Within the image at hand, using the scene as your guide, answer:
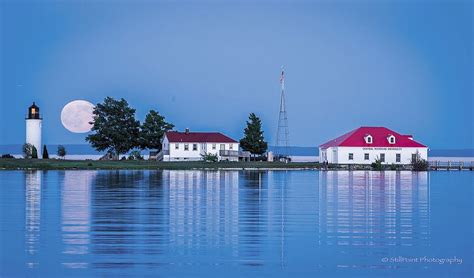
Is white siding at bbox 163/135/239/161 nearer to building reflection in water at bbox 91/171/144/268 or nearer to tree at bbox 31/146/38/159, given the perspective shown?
tree at bbox 31/146/38/159

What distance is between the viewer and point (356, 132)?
8644 centimetres

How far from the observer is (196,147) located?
90.0 m

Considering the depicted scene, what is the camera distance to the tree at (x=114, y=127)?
92625mm

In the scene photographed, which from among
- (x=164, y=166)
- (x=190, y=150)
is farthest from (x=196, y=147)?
(x=164, y=166)

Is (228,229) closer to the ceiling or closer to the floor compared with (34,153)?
closer to the floor

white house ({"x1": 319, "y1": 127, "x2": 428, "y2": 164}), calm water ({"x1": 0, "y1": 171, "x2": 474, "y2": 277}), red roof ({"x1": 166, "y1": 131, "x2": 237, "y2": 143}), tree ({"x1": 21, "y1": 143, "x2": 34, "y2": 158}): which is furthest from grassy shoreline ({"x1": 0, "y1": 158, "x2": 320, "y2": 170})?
calm water ({"x1": 0, "y1": 171, "x2": 474, "y2": 277})

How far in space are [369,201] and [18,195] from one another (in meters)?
16.3

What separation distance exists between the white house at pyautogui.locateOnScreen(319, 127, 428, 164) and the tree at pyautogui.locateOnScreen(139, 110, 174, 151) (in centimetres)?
2314

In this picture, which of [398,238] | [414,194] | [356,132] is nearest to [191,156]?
[356,132]

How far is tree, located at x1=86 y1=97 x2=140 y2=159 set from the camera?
92.6 m

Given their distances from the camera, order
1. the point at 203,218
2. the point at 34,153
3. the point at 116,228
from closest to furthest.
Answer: the point at 116,228 < the point at 203,218 < the point at 34,153

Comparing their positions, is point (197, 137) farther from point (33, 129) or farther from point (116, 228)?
point (116, 228)

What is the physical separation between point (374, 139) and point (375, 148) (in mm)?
1335

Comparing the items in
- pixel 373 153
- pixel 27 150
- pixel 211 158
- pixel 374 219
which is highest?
pixel 27 150
